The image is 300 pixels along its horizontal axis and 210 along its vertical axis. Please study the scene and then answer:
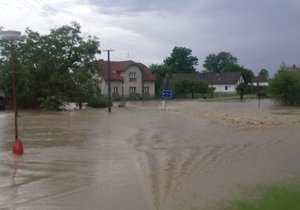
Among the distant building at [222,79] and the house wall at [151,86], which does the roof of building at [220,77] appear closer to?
the distant building at [222,79]

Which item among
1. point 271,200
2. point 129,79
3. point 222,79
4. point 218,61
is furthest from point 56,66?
point 218,61

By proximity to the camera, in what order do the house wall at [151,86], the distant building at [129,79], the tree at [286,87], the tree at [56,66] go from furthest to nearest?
the house wall at [151,86], the distant building at [129,79], the tree at [286,87], the tree at [56,66]

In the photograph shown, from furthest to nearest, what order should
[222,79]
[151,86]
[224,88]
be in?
1. [224,88]
2. [222,79]
3. [151,86]

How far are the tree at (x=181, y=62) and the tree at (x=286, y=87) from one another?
81629 mm

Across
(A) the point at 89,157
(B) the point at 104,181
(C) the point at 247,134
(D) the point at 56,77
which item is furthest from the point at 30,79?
(B) the point at 104,181

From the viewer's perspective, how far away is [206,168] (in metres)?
13.7

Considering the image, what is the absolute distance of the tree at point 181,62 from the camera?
Result: 5674 inches

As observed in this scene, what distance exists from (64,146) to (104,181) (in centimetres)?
767

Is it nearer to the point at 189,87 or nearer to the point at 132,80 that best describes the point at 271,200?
the point at 132,80

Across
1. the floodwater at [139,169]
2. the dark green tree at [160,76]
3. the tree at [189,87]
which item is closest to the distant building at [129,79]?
the tree at [189,87]

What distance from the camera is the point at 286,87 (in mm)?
60406

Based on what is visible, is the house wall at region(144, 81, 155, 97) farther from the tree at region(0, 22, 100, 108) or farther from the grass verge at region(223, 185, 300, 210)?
the grass verge at region(223, 185, 300, 210)

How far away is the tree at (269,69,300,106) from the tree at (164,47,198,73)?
81629 millimetres

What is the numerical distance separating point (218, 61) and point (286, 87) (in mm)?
107730
